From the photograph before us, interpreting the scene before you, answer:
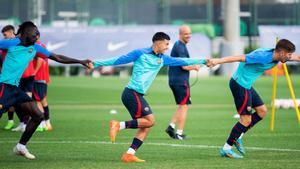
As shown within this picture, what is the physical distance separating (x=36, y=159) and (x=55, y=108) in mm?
14689

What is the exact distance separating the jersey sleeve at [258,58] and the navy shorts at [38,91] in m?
7.42

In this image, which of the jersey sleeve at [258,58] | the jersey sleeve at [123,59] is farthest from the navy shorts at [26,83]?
the jersey sleeve at [258,58]

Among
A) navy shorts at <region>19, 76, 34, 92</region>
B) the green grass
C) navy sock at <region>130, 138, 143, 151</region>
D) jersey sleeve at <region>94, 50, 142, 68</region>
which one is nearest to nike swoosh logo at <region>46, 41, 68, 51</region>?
the green grass

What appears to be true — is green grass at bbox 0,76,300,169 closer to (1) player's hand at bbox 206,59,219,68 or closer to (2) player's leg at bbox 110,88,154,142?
(2) player's leg at bbox 110,88,154,142

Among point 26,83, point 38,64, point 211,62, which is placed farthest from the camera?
point 26,83

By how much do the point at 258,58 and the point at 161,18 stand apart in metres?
44.8

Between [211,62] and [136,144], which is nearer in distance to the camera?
[136,144]

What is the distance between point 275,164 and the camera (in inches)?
557

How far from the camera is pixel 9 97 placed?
15.0m

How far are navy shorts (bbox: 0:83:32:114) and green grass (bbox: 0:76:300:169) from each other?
0.91 meters

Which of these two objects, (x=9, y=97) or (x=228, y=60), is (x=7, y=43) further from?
(x=228, y=60)

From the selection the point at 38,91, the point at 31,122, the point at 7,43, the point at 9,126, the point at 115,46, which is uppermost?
the point at 7,43

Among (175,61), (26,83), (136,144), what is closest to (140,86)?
(175,61)

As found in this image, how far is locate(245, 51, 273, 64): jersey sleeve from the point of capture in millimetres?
15219
